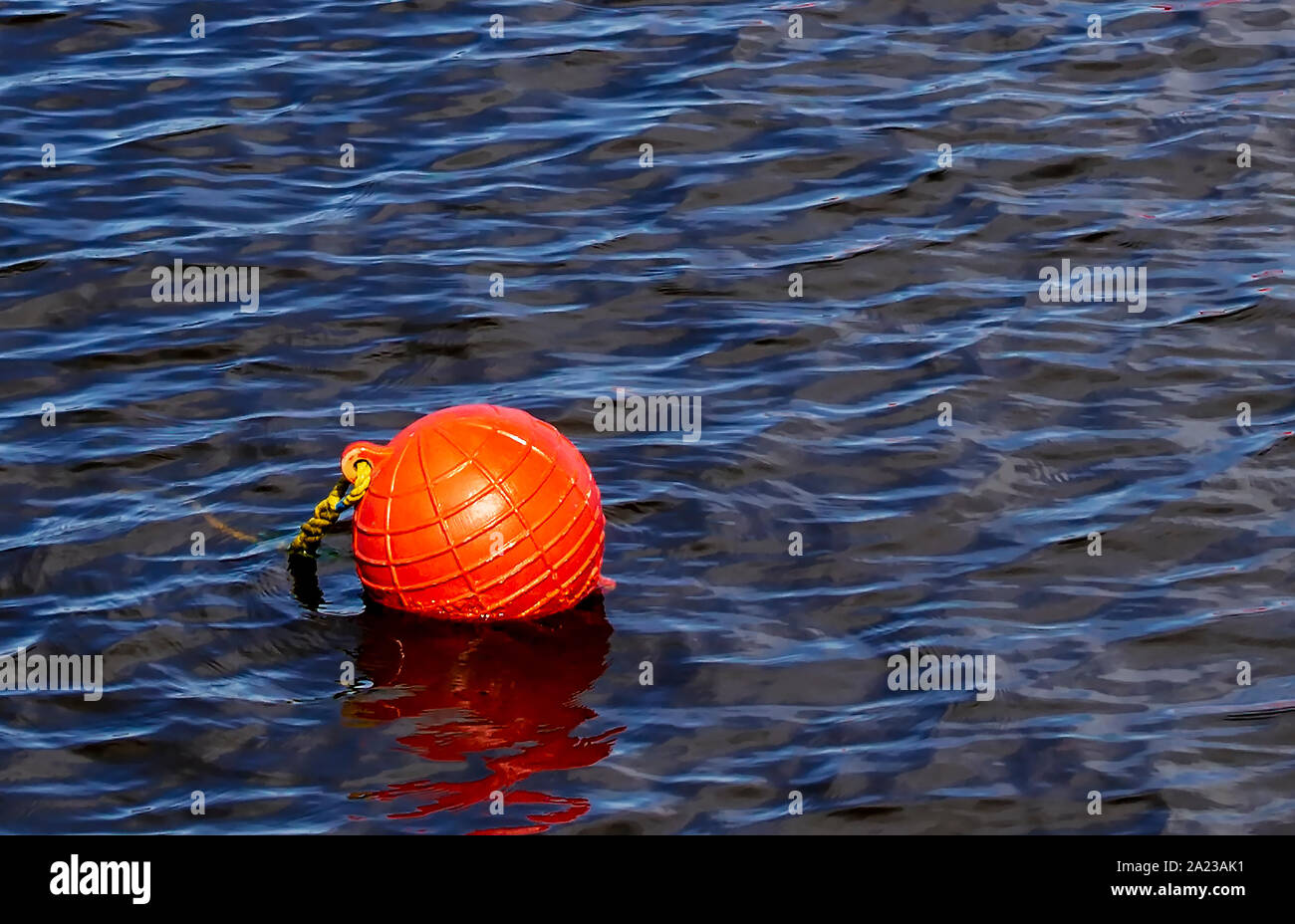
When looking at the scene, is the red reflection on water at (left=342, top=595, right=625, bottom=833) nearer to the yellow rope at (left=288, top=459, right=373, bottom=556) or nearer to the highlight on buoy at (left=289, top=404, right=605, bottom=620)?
the highlight on buoy at (left=289, top=404, right=605, bottom=620)

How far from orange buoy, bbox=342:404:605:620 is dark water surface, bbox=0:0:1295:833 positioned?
34 centimetres

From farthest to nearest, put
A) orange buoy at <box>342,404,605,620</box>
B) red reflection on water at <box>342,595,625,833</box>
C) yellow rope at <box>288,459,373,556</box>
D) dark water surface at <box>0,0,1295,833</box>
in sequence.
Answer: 1. yellow rope at <box>288,459,373,556</box>
2. orange buoy at <box>342,404,605,620</box>
3. dark water surface at <box>0,0,1295,833</box>
4. red reflection on water at <box>342,595,625,833</box>

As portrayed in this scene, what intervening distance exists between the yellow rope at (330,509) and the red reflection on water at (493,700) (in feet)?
1.90

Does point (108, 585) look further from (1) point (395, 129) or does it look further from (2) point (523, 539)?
(1) point (395, 129)

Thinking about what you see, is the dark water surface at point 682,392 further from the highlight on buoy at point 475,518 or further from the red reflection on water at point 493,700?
the highlight on buoy at point 475,518

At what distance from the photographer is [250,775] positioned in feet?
30.1

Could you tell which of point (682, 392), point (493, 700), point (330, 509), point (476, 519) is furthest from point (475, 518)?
point (682, 392)

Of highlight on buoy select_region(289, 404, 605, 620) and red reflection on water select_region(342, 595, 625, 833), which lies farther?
highlight on buoy select_region(289, 404, 605, 620)

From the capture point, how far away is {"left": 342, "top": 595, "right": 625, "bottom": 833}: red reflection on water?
8.99 metres

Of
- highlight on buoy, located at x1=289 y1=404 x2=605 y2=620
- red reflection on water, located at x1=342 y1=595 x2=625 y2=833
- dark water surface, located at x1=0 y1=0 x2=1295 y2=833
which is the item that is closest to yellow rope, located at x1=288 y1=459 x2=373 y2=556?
highlight on buoy, located at x1=289 y1=404 x2=605 y2=620

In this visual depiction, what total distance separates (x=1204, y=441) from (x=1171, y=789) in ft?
11.2

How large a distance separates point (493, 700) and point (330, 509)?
147 centimetres

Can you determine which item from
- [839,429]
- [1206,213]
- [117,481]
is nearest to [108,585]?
[117,481]

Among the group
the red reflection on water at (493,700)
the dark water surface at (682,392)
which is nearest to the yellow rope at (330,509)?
the dark water surface at (682,392)
